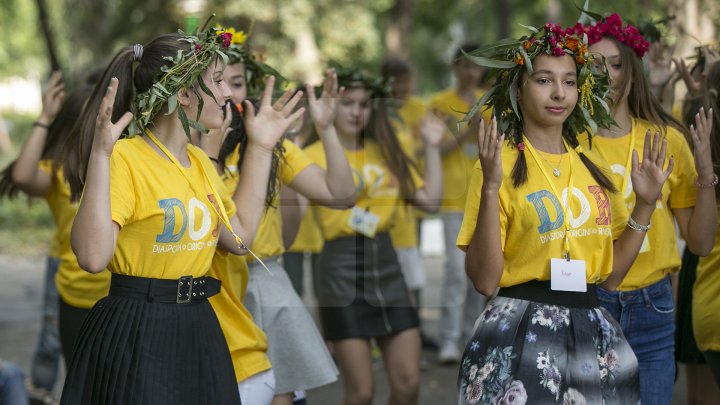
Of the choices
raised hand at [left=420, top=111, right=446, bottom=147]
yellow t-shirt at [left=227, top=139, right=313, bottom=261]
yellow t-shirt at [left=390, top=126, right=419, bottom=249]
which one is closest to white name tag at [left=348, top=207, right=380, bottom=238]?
raised hand at [left=420, top=111, right=446, bottom=147]

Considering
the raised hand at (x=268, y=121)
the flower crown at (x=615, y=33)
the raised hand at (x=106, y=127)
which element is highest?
the flower crown at (x=615, y=33)

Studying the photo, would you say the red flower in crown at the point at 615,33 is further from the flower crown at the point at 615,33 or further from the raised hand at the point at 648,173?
the raised hand at the point at 648,173

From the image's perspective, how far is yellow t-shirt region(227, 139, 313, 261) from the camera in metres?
4.92

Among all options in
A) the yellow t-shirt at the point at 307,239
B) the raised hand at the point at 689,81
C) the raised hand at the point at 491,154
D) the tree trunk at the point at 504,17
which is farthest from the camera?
the tree trunk at the point at 504,17

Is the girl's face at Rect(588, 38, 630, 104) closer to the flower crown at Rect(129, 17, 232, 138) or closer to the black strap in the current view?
the black strap

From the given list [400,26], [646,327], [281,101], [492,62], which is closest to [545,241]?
[492,62]

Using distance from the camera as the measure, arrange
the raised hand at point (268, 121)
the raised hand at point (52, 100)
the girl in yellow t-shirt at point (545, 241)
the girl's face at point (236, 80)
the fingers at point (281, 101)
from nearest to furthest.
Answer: the girl in yellow t-shirt at point (545, 241) < the raised hand at point (268, 121) < the fingers at point (281, 101) < the girl's face at point (236, 80) < the raised hand at point (52, 100)

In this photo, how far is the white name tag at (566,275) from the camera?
3.82 m

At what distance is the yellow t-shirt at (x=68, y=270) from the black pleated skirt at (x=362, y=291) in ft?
4.40

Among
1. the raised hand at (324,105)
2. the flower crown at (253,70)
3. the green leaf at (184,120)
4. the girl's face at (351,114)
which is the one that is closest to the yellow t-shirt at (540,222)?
the green leaf at (184,120)

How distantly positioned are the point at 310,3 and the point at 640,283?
17630 mm

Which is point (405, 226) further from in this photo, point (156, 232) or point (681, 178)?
point (156, 232)

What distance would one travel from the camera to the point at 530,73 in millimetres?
4023

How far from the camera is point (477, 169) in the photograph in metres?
3.95
